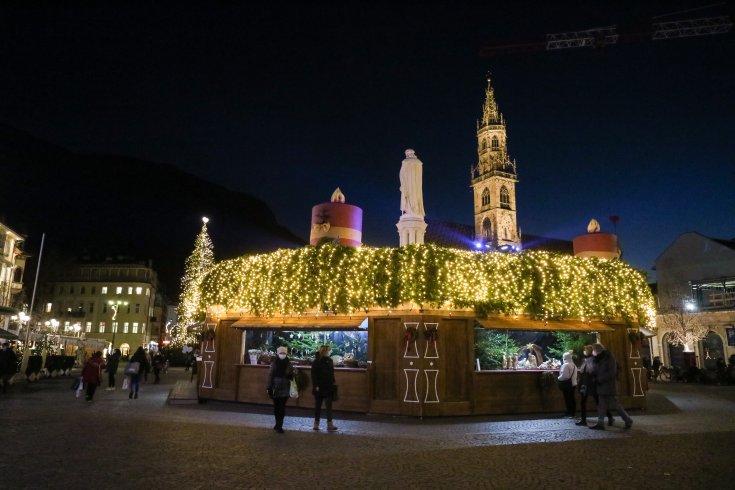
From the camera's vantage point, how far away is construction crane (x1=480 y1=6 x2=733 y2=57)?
190 feet

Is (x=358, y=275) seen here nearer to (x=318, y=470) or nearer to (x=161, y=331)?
(x=318, y=470)

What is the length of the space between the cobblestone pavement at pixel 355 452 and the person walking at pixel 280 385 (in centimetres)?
41

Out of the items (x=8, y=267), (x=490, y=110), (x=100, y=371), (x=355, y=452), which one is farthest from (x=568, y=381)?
(x=490, y=110)

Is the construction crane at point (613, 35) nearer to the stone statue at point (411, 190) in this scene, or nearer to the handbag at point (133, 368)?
the stone statue at point (411, 190)

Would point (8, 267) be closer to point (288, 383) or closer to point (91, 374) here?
point (91, 374)

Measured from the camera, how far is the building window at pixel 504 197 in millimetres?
99750

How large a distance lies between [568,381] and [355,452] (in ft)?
25.3

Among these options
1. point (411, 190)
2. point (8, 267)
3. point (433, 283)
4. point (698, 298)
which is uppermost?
point (8, 267)

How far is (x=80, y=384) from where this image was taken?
742 inches

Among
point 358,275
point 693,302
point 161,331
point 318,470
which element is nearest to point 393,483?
point 318,470

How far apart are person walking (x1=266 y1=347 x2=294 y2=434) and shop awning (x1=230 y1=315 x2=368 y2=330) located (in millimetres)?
3598

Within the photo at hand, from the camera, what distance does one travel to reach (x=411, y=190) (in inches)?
728

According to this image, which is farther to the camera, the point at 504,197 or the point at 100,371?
the point at 504,197

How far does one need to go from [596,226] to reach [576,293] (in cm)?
570
